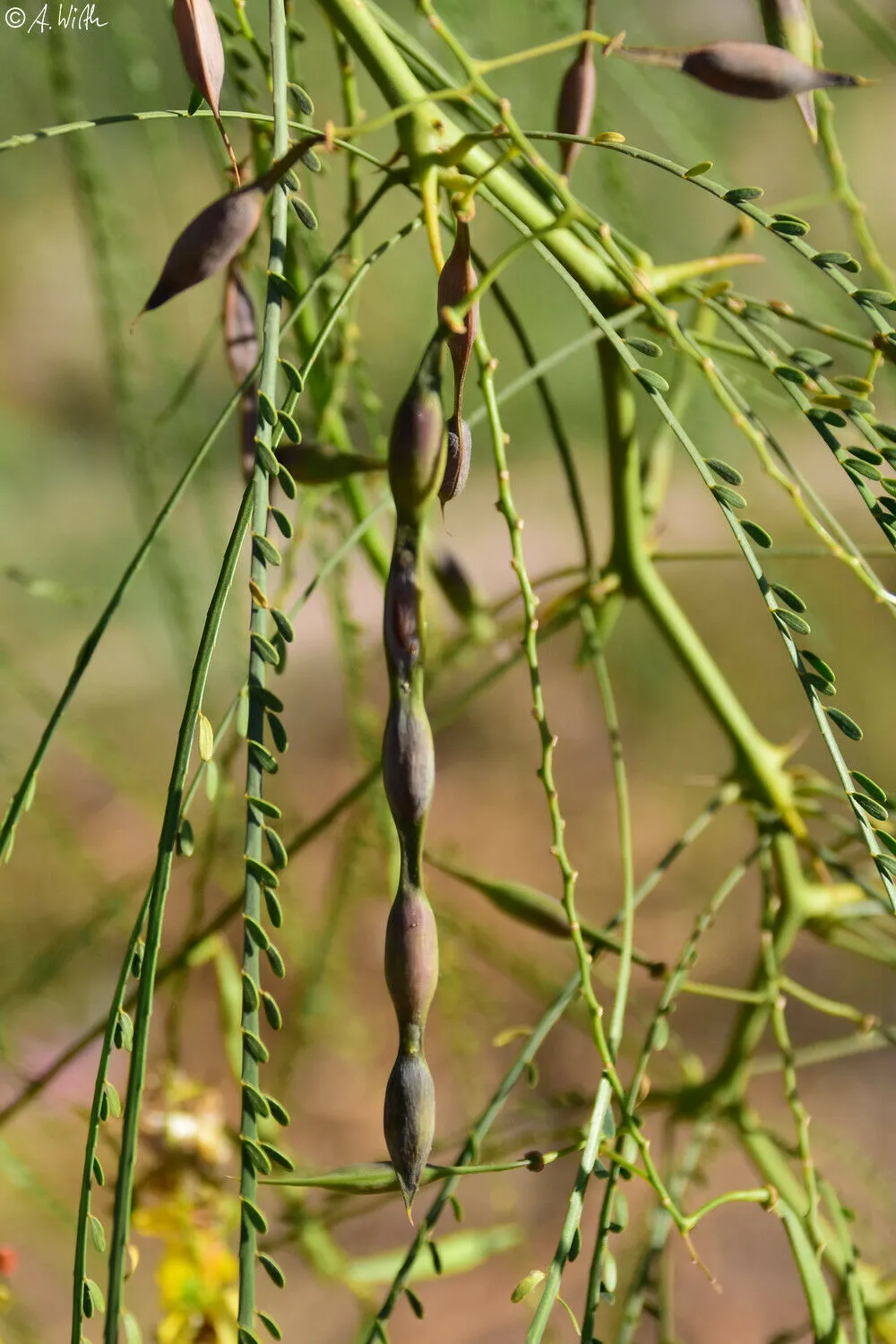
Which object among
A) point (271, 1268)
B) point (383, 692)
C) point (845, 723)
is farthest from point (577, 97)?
point (383, 692)

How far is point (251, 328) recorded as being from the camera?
357 mm

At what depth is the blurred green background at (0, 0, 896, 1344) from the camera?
0.62 m

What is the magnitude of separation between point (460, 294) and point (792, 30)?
140mm

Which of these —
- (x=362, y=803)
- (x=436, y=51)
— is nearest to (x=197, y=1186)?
(x=362, y=803)

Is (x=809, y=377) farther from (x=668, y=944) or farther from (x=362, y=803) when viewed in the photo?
(x=668, y=944)

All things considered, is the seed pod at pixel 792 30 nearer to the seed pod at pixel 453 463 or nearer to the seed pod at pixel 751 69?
the seed pod at pixel 751 69

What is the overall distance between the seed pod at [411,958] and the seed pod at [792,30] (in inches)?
9.0

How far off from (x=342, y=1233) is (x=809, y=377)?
1304 mm

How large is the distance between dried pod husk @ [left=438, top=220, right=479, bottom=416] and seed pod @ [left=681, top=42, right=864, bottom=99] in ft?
0.28

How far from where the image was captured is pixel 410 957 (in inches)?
9.0

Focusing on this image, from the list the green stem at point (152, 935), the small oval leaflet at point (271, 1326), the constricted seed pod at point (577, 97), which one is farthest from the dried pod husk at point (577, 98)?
the small oval leaflet at point (271, 1326)

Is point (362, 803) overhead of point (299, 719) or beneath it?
beneath

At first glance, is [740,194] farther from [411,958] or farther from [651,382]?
[411,958]

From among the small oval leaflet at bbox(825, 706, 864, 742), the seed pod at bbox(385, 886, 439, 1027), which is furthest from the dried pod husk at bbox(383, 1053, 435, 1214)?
the small oval leaflet at bbox(825, 706, 864, 742)
